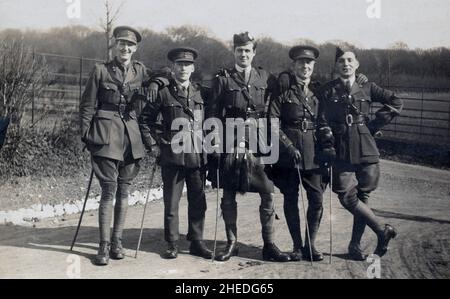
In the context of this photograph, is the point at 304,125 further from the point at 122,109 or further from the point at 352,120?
the point at 122,109

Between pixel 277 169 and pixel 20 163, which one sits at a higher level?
pixel 277 169

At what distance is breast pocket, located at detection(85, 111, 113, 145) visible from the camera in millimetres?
5027

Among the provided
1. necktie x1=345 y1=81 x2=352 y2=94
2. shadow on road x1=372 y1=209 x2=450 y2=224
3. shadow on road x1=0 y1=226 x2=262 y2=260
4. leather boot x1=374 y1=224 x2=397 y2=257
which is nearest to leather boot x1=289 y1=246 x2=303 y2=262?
shadow on road x1=0 y1=226 x2=262 y2=260

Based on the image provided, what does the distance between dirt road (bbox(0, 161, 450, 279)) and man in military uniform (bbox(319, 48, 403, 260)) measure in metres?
0.43

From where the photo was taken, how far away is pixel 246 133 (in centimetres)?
510

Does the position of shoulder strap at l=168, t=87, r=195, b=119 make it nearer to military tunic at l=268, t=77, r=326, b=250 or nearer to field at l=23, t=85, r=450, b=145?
military tunic at l=268, t=77, r=326, b=250

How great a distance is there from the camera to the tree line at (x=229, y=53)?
6195mm

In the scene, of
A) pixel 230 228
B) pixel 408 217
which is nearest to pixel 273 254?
pixel 230 228

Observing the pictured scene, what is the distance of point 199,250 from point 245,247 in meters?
0.57

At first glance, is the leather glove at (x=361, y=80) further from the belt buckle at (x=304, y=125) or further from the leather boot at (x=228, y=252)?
the leather boot at (x=228, y=252)

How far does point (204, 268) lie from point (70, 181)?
4.37 meters

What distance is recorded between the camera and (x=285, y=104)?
5035 mm

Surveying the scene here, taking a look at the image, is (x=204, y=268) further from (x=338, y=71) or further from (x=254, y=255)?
(x=338, y=71)
